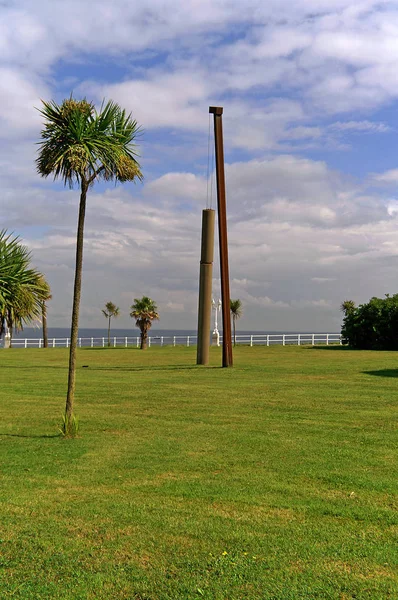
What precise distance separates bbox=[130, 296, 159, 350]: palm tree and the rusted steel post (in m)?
18.1

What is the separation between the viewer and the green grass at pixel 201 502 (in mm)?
4586

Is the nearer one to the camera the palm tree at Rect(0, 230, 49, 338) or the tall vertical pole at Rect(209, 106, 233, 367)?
the palm tree at Rect(0, 230, 49, 338)

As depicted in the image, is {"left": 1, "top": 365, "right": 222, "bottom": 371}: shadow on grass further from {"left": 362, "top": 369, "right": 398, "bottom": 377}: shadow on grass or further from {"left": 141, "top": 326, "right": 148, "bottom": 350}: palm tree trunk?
{"left": 141, "top": 326, "right": 148, "bottom": 350}: palm tree trunk

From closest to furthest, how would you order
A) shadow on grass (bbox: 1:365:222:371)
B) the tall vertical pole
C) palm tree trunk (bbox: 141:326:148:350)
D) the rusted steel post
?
1. shadow on grass (bbox: 1:365:222:371)
2. the tall vertical pole
3. the rusted steel post
4. palm tree trunk (bbox: 141:326:148:350)

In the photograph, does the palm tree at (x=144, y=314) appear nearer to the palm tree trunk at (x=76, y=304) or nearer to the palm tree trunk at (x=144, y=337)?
the palm tree trunk at (x=144, y=337)

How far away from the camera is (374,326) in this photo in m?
40.5

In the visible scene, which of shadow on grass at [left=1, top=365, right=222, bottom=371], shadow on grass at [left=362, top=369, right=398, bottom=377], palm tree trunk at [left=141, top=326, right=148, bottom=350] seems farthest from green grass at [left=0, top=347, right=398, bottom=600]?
palm tree trunk at [left=141, top=326, right=148, bottom=350]

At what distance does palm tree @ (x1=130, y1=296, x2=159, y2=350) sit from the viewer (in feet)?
153

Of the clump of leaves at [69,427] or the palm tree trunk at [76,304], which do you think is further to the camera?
the palm tree trunk at [76,304]

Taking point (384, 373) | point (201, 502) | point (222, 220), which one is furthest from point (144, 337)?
point (201, 502)

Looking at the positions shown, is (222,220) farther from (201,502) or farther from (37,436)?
(201,502)

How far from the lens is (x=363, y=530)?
18.5 ft

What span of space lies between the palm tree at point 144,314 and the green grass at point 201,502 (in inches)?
1267

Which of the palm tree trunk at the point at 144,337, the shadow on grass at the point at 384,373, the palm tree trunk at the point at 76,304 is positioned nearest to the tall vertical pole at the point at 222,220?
the shadow on grass at the point at 384,373
